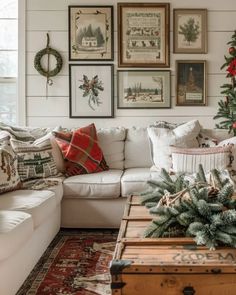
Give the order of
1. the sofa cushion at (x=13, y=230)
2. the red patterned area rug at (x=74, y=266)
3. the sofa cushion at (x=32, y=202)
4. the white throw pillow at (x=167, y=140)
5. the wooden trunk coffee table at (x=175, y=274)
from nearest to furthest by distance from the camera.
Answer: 1. the wooden trunk coffee table at (x=175, y=274)
2. the sofa cushion at (x=13, y=230)
3. the red patterned area rug at (x=74, y=266)
4. the sofa cushion at (x=32, y=202)
5. the white throw pillow at (x=167, y=140)

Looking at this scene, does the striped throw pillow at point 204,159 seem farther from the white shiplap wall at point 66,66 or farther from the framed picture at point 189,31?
the framed picture at point 189,31

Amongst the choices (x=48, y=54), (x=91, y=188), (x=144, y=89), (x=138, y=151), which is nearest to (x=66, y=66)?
(x=48, y=54)

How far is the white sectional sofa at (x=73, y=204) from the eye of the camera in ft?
6.44

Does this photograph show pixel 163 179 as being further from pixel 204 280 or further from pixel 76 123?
pixel 76 123

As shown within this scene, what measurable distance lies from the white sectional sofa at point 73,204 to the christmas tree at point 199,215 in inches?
28.3

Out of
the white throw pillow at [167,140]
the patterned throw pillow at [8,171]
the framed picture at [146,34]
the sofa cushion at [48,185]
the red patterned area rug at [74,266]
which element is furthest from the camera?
the framed picture at [146,34]

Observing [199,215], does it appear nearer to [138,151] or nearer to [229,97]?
[138,151]

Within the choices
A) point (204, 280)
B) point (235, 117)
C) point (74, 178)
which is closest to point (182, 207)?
point (204, 280)

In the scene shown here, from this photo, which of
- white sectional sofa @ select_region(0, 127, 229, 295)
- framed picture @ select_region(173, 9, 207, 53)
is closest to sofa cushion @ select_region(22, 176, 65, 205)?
white sectional sofa @ select_region(0, 127, 229, 295)

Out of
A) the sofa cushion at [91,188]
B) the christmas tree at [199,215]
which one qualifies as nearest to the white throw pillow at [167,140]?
the sofa cushion at [91,188]

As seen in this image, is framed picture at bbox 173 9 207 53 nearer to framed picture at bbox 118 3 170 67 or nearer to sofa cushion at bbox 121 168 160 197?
framed picture at bbox 118 3 170 67

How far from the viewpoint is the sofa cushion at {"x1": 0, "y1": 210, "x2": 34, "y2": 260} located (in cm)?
179

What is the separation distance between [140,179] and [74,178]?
1.88ft

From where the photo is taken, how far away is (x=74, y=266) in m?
2.51
